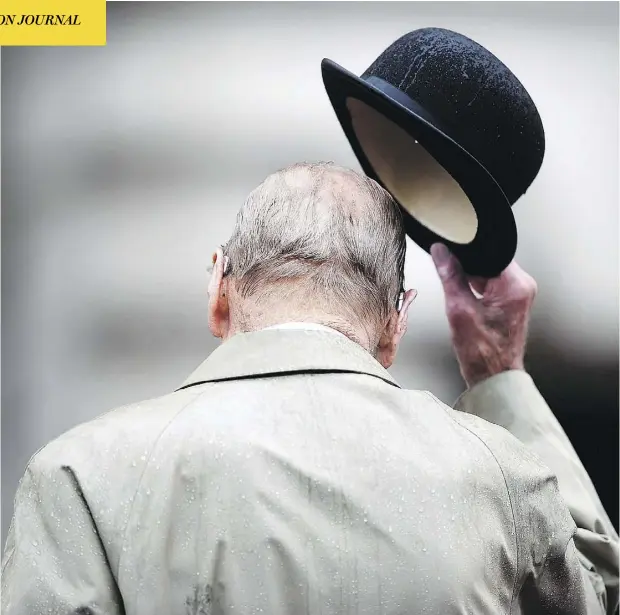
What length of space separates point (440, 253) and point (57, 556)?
902 mm

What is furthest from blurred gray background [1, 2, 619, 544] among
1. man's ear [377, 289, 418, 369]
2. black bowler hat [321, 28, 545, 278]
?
man's ear [377, 289, 418, 369]

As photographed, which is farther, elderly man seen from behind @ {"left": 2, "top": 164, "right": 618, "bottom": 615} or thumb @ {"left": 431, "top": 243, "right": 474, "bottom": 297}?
thumb @ {"left": 431, "top": 243, "right": 474, "bottom": 297}

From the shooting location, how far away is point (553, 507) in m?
1.11

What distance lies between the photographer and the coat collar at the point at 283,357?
3.42 feet

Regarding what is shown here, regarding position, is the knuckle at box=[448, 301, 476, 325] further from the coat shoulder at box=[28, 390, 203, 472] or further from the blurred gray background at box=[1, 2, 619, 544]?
the coat shoulder at box=[28, 390, 203, 472]

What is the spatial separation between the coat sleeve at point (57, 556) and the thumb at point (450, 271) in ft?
2.79

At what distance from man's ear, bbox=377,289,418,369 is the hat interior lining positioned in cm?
28

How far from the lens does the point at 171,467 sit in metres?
0.96

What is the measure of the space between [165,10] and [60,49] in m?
0.28

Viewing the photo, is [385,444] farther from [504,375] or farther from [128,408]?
[504,375]

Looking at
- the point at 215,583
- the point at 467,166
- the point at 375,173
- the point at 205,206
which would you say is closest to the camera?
the point at 215,583

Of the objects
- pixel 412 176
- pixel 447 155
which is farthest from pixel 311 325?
pixel 412 176

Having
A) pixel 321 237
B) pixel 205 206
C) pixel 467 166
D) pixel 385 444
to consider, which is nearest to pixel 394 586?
pixel 385 444

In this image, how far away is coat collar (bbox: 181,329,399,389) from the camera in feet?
3.42
